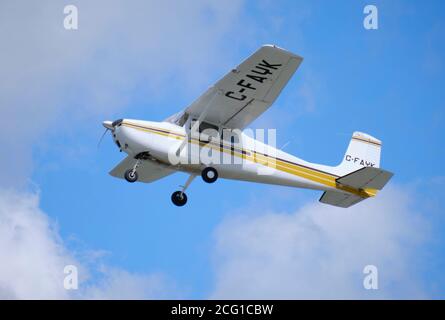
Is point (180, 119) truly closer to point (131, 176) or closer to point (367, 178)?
point (131, 176)

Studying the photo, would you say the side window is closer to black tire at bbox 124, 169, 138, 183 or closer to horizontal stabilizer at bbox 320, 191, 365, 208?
black tire at bbox 124, 169, 138, 183

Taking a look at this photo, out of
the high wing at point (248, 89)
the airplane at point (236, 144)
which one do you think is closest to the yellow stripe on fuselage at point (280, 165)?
the airplane at point (236, 144)

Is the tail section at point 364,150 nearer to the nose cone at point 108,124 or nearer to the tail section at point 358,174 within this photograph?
the tail section at point 358,174

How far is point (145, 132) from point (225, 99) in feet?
6.39

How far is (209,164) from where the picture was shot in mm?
19500

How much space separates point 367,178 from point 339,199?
974mm

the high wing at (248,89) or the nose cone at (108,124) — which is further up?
the high wing at (248,89)

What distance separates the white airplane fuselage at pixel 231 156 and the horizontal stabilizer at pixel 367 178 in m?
0.35

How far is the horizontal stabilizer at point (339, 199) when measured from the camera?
21156 millimetres

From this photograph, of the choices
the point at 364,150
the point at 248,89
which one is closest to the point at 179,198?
the point at 248,89

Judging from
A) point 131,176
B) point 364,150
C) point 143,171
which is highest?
point 364,150

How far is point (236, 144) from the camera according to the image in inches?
783

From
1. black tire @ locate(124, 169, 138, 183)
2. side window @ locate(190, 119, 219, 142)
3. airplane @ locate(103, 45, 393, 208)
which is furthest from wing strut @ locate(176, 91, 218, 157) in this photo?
black tire @ locate(124, 169, 138, 183)
